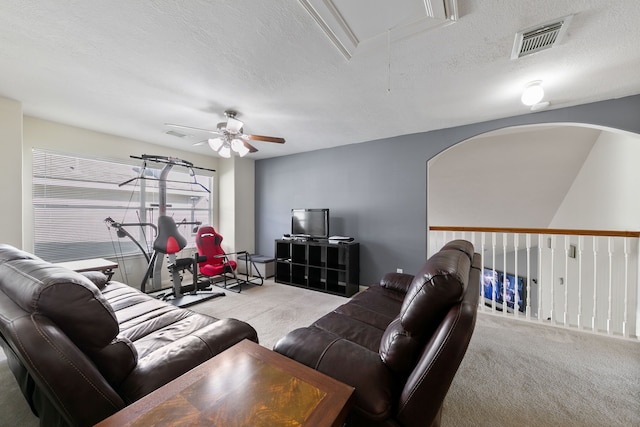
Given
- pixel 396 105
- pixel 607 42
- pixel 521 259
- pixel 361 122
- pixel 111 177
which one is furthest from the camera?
pixel 521 259

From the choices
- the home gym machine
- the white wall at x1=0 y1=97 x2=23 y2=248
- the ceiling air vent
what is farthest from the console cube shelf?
the white wall at x1=0 y1=97 x2=23 y2=248

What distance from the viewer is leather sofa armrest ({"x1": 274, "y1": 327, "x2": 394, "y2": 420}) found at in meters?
0.96

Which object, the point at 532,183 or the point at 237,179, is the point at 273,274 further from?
the point at 532,183

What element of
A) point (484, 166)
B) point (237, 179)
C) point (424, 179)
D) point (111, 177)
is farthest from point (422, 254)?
point (111, 177)

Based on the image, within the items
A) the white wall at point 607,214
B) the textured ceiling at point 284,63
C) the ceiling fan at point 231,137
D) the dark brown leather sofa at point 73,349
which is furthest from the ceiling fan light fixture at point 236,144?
the white wall at point 607,214

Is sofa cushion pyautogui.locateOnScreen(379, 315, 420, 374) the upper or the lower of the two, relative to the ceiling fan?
lower

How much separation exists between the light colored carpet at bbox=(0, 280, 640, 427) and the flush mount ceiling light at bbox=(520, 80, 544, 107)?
2.29m

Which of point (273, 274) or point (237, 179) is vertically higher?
point (237, 179)

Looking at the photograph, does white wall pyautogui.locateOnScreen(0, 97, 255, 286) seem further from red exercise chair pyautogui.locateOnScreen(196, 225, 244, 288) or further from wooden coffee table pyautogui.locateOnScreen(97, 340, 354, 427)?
wooden coffee table pyautogui.locateOnScreen(97, 340, 354, 427)

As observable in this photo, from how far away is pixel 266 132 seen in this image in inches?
137

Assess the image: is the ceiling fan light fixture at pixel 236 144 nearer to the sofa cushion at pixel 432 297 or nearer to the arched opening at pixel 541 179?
the sofa cushion at pixel 432 297

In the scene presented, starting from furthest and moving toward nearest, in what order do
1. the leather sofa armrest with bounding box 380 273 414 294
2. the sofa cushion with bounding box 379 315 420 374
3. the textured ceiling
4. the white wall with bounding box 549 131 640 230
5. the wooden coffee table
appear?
the white wall with bounding box 549 131 640 230
the leather sofa armrest with bounding box 380 273 414 294
the textured ceiling
the sofa cushion with bounding box 379 315 420 374
the wooden coffee table

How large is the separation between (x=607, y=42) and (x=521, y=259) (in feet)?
19.1

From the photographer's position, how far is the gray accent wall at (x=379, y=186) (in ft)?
10.4
